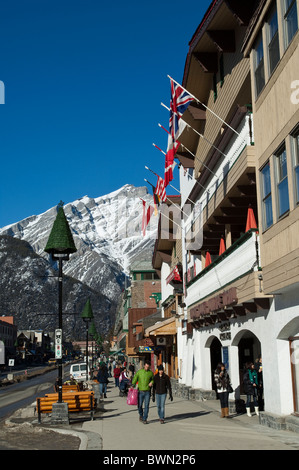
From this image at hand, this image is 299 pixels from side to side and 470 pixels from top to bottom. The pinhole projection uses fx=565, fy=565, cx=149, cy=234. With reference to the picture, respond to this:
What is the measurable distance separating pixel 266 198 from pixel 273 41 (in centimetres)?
365

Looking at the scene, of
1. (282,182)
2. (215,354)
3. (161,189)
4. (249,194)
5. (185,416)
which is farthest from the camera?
(215,354)

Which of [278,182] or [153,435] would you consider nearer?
[278,182]

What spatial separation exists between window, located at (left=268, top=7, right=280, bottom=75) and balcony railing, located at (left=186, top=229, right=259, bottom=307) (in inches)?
162

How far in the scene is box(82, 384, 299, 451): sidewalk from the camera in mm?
11000

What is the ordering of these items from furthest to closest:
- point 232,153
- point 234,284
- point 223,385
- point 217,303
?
point 217,303 → point 232,153 → point 234,284 → point 223,385

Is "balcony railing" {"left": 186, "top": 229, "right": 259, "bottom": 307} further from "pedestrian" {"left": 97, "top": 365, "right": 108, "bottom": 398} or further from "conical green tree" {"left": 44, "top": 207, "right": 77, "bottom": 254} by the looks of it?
"pedestrian" {"left": 97, "top": 365, "right": 108, "bottom": 398}

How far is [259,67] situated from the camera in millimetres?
14289

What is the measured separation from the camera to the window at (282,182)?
1214cm

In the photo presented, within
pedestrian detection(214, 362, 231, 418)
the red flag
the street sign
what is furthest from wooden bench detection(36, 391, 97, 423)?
the red flag

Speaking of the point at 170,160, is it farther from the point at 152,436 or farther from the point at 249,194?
the point at 152,436

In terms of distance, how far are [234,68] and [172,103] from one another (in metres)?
2.46

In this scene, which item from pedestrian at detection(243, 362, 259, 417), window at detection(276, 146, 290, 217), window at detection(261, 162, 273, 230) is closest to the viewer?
window at detection(276, 146, 290, 217)

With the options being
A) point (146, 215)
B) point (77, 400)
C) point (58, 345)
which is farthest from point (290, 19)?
point (146, 215)

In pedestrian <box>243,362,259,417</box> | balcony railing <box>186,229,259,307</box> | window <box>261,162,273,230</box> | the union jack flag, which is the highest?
the union jack flag
